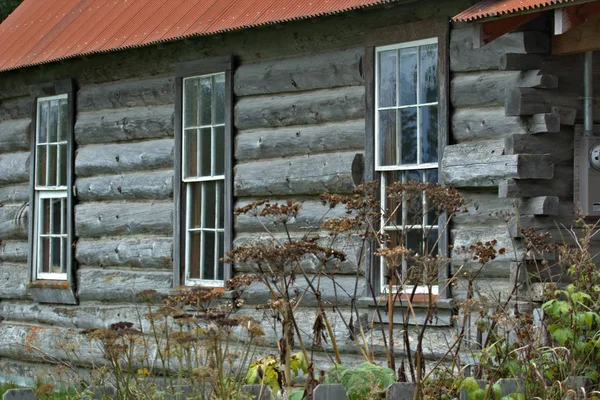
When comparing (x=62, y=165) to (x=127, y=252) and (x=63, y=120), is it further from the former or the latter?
(x=127, y=252)

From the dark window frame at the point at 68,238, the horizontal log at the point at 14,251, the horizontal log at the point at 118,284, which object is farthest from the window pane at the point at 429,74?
the horizontal log at the point at 14,251

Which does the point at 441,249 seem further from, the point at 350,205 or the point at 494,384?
the point at 494,384

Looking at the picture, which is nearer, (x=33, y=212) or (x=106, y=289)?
(x=106, y=289)

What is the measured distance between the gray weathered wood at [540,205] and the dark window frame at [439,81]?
2.36ft

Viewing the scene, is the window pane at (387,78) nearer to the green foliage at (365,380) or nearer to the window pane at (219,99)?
the window pane at (219,99)

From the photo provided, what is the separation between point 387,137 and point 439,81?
31.8 inches

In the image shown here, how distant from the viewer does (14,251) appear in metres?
15.0

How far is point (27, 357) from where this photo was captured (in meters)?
14.2

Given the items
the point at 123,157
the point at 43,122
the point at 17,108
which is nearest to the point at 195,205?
the point at 123,157

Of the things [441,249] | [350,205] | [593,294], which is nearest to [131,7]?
[441,249]

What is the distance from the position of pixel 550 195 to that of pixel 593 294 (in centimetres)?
149

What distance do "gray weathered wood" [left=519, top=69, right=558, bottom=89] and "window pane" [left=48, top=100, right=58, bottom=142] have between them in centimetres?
724

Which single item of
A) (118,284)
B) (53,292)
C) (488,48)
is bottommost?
(53,292)

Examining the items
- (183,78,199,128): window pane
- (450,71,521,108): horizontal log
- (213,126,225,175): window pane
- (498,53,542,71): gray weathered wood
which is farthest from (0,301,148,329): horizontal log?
(498,53,542,71): gray weathered wood
